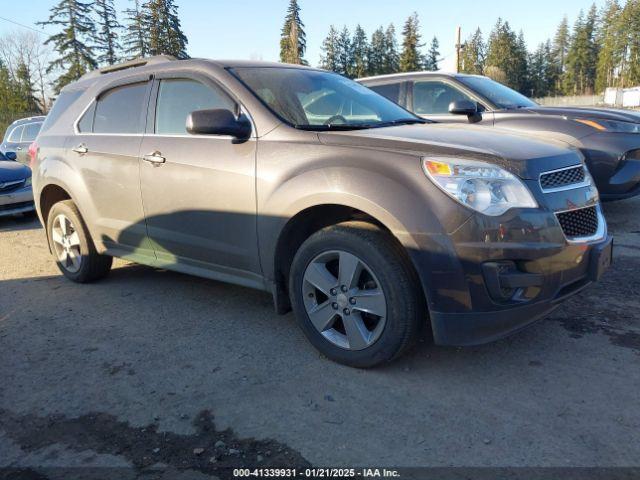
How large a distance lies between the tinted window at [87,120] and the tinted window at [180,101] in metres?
0.95

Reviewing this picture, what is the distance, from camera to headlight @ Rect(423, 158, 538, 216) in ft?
8.39

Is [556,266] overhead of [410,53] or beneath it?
beneath

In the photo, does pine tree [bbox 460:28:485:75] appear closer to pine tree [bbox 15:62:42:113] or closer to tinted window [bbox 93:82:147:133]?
pine tree [bbox 15:62:42:113]

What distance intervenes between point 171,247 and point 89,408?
1423mm

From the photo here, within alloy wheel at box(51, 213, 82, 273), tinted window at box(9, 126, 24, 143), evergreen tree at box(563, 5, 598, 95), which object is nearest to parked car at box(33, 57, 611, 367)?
alloy wheel at box(51, 213, 82, 273)

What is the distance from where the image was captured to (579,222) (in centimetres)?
284

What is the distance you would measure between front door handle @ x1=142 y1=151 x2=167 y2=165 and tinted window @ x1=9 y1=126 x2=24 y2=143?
11.5m

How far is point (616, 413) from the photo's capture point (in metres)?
2.46

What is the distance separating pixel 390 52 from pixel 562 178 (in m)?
93.4

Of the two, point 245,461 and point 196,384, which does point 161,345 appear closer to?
point 196,384

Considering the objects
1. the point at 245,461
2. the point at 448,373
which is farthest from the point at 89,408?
the point at 448,373

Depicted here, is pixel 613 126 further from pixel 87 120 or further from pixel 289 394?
pixel 87 120

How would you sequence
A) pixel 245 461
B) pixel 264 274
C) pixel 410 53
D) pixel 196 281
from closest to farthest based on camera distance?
pixel 245 461, pixel 264 274, pixel 196 281, pixel 410 53

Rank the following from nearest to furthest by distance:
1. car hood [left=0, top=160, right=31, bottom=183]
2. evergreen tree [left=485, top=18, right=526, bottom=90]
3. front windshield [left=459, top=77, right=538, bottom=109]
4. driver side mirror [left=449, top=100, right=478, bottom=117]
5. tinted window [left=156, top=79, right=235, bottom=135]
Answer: tinted window [left=156, top=79, right=235, bottom=135], driver side mirror [left=449, top=100, right=478, bottom=117], front windshield [left=459, top=77, right=538, bottom=109], car hood [left=0, top=160, right=31, bottom=183], evergreen tree [left=485, top=18, right=526, bottom=90]
